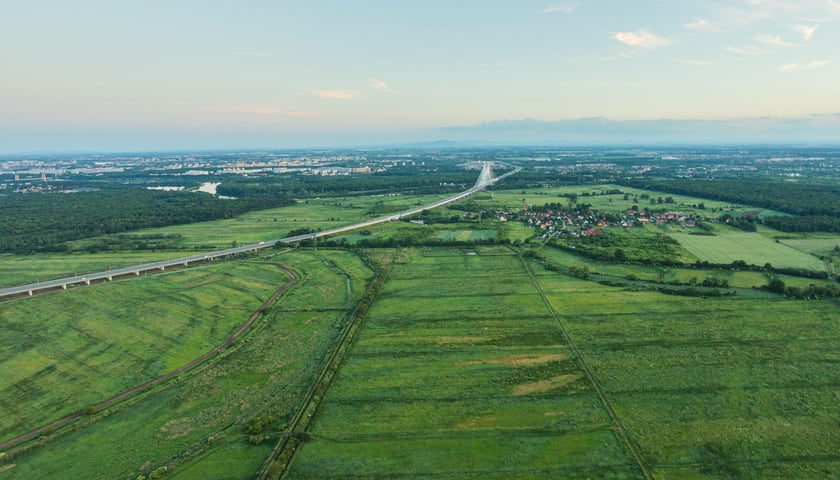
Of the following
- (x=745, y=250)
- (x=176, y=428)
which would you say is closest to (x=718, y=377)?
(x=176, y=428)

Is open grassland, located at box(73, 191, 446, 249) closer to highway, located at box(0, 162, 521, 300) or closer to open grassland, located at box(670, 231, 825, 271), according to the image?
highway, located at box(0, 162, 521, 300)

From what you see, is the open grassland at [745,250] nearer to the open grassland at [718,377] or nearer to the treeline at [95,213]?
the open grassland at [718,377]

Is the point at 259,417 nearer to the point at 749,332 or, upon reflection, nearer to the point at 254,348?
the point at 254,348

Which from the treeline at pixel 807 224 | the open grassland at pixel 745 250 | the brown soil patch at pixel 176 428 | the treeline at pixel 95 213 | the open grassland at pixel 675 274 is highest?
the treeline at pixel 95 213

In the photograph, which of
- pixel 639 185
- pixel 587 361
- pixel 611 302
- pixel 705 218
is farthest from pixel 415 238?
pixel 639 185

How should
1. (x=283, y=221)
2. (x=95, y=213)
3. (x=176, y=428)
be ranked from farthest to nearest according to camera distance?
(x=95, y=213)
(x=283, y=221)
(x=176, y=428)

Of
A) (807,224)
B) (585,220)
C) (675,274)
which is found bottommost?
(675,274)

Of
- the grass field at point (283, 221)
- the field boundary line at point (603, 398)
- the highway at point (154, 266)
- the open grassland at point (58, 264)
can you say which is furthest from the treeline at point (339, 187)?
the field boundary line at point (603, 398)

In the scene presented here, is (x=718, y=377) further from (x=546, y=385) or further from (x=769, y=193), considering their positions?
(x=769, y=193)
